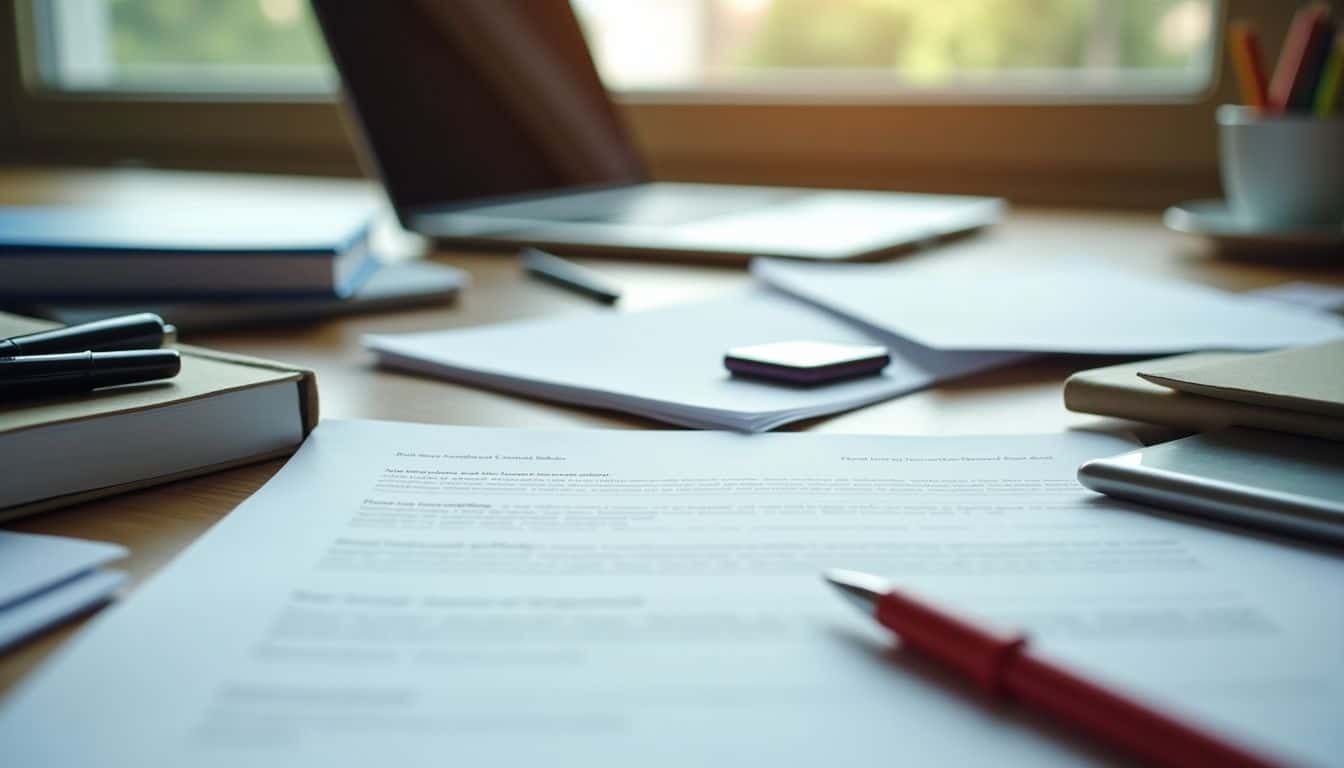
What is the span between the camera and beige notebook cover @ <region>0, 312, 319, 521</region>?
40 centimetres

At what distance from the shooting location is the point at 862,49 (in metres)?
2.12

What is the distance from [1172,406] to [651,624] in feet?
0.91

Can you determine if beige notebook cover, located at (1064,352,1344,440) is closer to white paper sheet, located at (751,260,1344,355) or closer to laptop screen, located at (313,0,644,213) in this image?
white paper sheet, located at (751,260,1344,355)

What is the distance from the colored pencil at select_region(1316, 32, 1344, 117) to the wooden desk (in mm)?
144

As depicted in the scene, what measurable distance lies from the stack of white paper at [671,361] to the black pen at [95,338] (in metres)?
0.15

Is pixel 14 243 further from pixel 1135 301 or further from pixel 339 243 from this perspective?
pixel 1135 301

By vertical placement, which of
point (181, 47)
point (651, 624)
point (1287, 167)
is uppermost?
point (181, 47)

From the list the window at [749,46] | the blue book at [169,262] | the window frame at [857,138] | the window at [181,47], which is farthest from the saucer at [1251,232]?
the window at [181,47]

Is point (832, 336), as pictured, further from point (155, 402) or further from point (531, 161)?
point (531, 161)

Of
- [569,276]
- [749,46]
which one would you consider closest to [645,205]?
[569,276]


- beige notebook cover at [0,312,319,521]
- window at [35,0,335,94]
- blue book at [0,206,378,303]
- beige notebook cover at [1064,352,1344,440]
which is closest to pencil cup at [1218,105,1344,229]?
beige notebook cover at [1064,352,1344,440]

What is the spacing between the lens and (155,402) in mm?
433

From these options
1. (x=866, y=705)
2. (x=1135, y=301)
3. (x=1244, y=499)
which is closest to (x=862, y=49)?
(x=1135, y=301)

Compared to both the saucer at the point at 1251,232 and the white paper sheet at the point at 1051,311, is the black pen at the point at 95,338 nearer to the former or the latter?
the white paper sheet at the point at 1051,311
